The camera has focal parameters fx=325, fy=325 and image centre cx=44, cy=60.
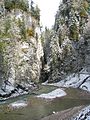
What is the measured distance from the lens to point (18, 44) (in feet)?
353

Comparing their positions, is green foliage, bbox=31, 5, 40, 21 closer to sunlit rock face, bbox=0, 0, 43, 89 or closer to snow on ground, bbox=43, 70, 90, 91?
sunlit rock face, bbox=0, 0, 43, 89

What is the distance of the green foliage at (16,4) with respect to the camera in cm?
11294

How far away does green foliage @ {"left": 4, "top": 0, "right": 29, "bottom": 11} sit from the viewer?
11294 cm

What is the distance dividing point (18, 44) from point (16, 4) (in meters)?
18.6

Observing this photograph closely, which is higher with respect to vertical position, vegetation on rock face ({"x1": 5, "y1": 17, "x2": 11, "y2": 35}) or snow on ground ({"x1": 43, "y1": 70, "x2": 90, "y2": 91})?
vegetation on rock face ({"x1": 5, "y1": 17, "x2": 11, "y2": 35})

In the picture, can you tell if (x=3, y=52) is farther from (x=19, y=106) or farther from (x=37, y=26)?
(x=37, y=26)

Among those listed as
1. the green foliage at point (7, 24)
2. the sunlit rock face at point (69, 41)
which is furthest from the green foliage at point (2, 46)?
the sunlit rock face at point (69, 41)

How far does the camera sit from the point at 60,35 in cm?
13212

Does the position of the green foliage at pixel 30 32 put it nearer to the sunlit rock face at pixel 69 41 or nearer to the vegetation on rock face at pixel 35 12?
the sunlit rock face at pixel 69 41

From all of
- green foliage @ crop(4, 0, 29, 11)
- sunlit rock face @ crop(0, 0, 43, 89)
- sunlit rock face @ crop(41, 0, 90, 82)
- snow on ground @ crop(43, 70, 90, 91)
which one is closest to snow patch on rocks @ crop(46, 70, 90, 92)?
snow on ground @ crop(43, 70, 90, 91)

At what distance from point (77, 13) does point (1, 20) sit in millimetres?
40352

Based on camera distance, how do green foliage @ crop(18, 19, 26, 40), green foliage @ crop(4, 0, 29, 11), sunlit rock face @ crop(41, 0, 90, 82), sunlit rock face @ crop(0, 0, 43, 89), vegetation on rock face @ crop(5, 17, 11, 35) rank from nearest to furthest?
sunlit rock face @ crop(0, 0, 43, 89)
vegetation on rock face @ crop(5, 17, 11, 35)
green foliage @ crop(4, 0, 29, 11)
green foliage @ crop(18, 19, 26, 40)
sunlit rock face @ crop(41, 0, 90, 82)

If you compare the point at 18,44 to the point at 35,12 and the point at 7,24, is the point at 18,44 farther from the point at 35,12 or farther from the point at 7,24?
the point at 35,12

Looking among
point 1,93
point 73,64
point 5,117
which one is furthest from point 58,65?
point 5,117
